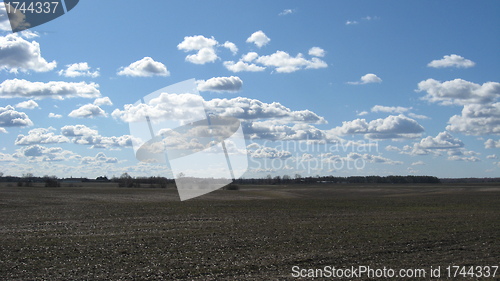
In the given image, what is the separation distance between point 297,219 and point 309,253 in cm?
1160

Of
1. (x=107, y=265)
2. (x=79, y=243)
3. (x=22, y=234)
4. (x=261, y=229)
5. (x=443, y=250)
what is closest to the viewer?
(x=107, y=265)

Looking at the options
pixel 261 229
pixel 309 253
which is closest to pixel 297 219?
pixel 261 229

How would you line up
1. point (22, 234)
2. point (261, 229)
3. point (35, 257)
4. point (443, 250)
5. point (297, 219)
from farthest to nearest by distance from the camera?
point (297, 219)
point (261, 229)
point (22, 234)
point (443, 250)
point (35, 257)

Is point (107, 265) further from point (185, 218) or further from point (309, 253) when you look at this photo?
point (185, 218)

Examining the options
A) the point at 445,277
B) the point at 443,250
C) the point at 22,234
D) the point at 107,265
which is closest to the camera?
the point at 445,277

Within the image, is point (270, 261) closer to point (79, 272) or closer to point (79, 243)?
point (79, 272)

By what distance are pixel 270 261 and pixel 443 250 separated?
6097 mm

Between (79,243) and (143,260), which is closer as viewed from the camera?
(143,260)

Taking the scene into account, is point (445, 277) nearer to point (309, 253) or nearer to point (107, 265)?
point (309, 253)

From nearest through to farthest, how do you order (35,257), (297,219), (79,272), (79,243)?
(79,272) < (35,257) < (79,243) < (297,219)

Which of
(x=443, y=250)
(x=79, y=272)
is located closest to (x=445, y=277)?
(x=443, y=250)

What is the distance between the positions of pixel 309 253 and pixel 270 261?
1768mm

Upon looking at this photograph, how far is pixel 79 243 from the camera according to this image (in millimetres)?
16578

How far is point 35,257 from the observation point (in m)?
13.8
